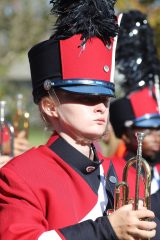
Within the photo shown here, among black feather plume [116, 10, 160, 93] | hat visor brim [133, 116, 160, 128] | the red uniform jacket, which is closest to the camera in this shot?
the red uniform jacket

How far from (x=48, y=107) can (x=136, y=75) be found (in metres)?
3.07

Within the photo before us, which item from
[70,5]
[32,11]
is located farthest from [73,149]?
[32,11]

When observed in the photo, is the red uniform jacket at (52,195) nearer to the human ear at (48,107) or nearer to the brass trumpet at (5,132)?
the human ear at (48,107)

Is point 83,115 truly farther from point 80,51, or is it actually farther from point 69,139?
point 80,51

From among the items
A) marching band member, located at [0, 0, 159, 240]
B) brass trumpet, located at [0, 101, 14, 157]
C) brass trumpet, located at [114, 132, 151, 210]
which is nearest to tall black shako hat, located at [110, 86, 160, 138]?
brass trumpet, located at [0, 101, 14, 157]

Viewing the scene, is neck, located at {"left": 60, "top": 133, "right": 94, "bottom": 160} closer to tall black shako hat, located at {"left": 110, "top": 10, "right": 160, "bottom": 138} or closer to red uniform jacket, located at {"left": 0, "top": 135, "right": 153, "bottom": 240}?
red uniform jacket, located at {"left": 0, "top": 135, "right": 153, "bottom": 240}

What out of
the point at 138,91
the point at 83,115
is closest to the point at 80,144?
the point at 83,115

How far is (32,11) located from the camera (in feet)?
57.5

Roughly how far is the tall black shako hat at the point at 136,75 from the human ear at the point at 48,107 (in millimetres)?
2564

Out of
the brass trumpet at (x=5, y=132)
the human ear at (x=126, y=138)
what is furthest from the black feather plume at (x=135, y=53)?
the brass trumpet at (x=5, y=132)

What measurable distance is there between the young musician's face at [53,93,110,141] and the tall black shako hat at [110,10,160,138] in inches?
103

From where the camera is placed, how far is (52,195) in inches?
111

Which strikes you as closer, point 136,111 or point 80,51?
point 80,51

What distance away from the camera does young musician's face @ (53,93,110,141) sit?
2.92m
